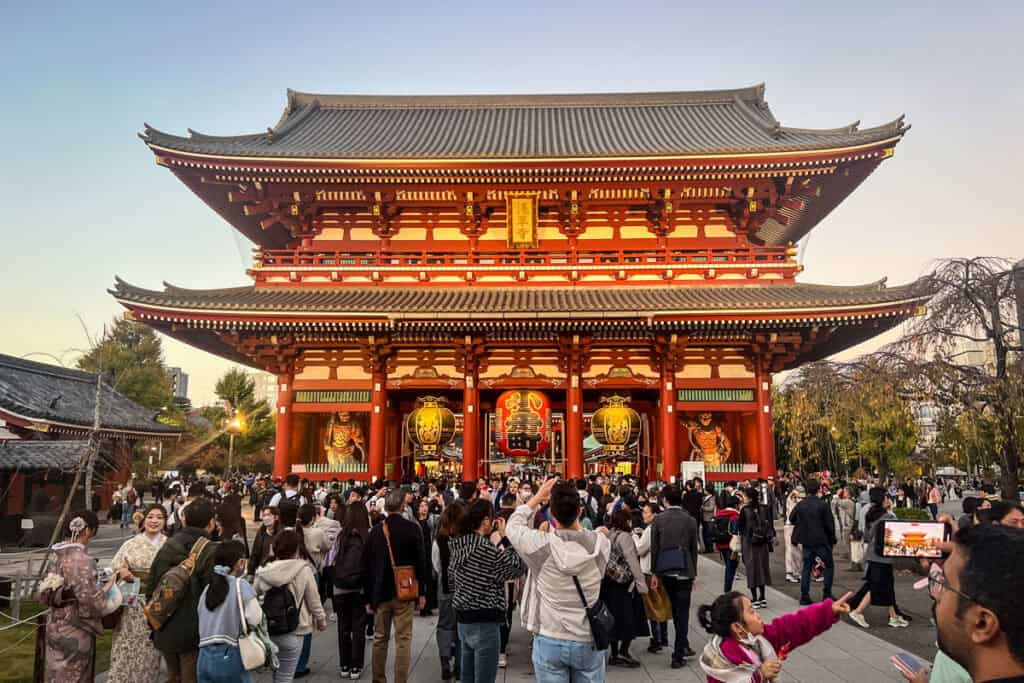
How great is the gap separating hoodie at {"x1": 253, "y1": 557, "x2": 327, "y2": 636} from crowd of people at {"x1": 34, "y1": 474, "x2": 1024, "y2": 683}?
0.05 ft

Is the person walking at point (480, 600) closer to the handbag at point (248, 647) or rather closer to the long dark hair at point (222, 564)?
the handbag at point (248, 647)

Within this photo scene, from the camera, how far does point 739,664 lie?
3613 millimetres

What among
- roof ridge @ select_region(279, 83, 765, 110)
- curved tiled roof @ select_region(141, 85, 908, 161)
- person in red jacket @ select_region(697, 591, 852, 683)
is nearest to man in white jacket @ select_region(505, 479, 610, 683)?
person in red jacket @ select_region(697, 591, 852, 683)

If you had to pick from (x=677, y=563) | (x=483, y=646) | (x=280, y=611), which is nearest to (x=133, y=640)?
(x=280, y=611)

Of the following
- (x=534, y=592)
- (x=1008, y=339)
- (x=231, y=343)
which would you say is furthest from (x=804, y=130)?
(x=534, y=592)

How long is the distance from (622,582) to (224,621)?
13.0ft

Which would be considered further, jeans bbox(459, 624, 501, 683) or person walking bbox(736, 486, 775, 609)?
person walking bbox(736, 486, 775, 609)

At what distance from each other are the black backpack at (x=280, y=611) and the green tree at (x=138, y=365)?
43533mm

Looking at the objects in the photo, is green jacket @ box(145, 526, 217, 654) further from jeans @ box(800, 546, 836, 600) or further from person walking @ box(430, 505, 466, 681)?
jeans @ box(800, 546, 836, 600)

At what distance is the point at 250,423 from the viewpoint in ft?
174

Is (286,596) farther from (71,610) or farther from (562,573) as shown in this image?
(562,573)

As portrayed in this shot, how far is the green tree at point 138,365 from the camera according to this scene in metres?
45.9

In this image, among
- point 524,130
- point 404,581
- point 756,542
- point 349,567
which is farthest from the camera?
point 524,130

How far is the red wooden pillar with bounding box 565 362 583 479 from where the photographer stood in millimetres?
18984
